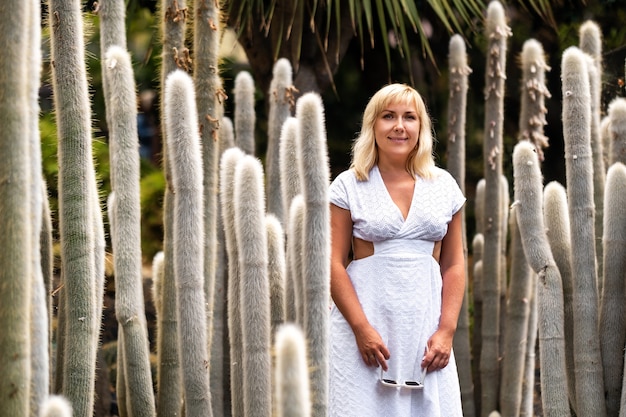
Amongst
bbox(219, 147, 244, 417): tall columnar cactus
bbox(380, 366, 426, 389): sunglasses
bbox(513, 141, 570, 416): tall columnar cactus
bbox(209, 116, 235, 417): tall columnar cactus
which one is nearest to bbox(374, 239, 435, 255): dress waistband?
bbox(380, 366, 426, 389): sunglasses

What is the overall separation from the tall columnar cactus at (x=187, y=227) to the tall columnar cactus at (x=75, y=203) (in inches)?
12.2

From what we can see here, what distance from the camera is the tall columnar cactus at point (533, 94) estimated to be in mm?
5438

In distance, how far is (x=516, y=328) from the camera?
17.0 feet

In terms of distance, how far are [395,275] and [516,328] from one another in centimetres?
198

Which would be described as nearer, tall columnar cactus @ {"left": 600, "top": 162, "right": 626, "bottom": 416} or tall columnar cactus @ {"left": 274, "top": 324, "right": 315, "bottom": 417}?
tall columnar cactus @ {"left": 274, "top": 324, "right": 315, "bottom": 417}

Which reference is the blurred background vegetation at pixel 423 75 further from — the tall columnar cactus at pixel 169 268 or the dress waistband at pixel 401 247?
the dress waistband at pixel 401 247

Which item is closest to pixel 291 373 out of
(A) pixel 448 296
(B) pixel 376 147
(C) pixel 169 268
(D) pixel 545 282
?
(A) pixel 448 296

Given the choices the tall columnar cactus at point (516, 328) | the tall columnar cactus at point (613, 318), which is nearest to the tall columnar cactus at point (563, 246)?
the tall columnar cactus at point (613, 318)

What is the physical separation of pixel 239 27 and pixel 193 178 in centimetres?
267

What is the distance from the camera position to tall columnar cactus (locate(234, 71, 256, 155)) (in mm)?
5082

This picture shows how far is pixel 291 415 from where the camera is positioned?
2197 mm

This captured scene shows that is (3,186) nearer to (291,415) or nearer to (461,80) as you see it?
(291,415)

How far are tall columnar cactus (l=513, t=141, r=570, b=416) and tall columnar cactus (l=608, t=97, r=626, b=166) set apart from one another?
453 mm

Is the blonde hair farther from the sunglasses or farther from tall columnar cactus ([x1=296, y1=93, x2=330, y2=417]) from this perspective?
the sunglasses
